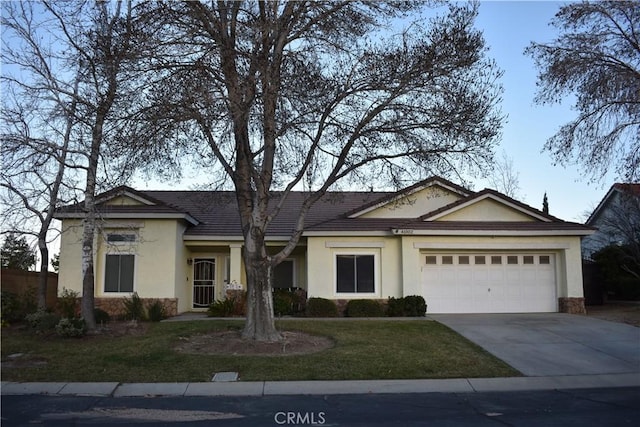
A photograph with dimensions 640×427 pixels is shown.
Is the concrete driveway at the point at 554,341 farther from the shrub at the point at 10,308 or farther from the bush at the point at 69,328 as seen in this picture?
the shrub at the point at 10,308

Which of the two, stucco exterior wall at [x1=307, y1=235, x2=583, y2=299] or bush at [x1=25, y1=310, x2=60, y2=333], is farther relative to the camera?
stucco exterior wall at [x1=307, y1=235, x2=583, y2=299]

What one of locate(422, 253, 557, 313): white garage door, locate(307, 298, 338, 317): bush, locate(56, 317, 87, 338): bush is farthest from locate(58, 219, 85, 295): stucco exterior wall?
locate(422, 253, 557, 313): white garage door

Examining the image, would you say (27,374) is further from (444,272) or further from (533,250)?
(533,250)

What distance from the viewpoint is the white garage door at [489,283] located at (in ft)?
65.6

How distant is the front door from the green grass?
22.8 ft

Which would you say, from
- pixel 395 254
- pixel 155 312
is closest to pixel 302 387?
pixel 155 312

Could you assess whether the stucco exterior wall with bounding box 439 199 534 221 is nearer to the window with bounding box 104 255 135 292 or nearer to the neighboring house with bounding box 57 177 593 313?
the neighboring house with bounding box 57 177 593 313

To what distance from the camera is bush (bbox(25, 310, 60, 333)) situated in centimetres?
1424

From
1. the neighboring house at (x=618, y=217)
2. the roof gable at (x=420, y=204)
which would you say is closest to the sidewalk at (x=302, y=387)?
the neighboring house at (x=618, y=217)

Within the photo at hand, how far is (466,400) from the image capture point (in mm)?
9492

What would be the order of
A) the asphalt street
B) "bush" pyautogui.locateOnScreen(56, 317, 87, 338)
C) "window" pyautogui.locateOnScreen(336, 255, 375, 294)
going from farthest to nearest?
"window" pyautogui.locateOnScreen(336, 255, 375, 294) → "bush" pyautogui.locateOnScreen(56, 317, 87, 338) → the asphalt street

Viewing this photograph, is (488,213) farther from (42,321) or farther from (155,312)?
(42,321)

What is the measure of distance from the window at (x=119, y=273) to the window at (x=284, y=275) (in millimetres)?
5695

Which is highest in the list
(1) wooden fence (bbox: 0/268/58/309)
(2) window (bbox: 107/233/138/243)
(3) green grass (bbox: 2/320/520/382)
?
(2) window (bbox: 107/233/138/243)
